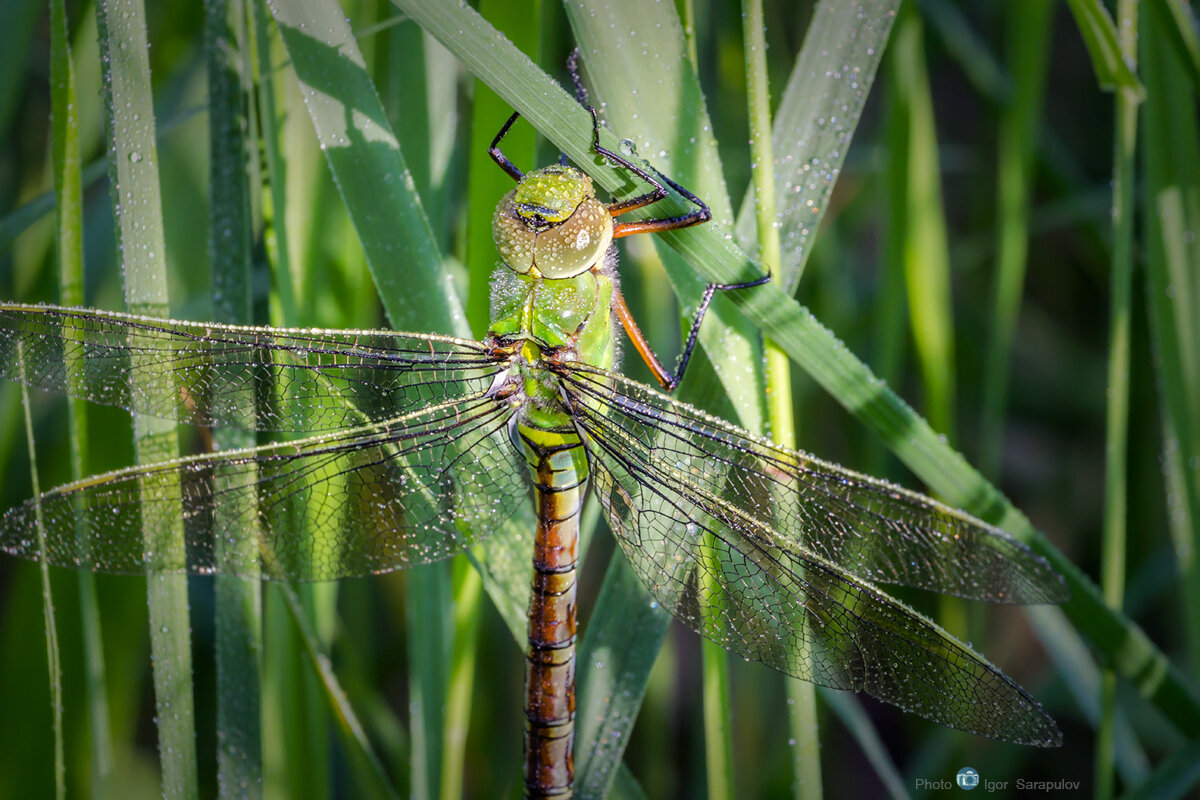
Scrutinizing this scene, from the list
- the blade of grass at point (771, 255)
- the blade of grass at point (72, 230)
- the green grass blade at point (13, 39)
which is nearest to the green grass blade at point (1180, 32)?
the blade of grass at point (771, 255)

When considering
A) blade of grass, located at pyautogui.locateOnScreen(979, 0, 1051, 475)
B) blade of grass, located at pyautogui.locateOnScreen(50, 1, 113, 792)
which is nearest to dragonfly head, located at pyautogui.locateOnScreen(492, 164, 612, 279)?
blade of grass, located at pyautogui.locateOnScreen(50, 1, 113, 792)

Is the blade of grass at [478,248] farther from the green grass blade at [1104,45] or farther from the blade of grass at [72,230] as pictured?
the green grass blade at [1104,45]

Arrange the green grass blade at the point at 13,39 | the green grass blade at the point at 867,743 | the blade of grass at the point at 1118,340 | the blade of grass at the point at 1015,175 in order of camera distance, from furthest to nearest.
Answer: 1. the blade of grass at the point at 1015,175
2. the green grass blade at the point at 13,39
3. the green grass blade at the point at 867,743
4. the blade of grass at the point at 1118,340

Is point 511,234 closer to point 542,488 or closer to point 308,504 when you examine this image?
point 542,488

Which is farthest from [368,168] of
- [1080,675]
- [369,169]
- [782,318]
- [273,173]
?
[1080,675]

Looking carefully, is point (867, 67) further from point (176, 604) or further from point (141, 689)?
point (141, 689)

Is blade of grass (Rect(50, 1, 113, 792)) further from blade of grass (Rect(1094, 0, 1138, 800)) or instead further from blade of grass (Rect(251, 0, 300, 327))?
blade of grass (Rect(1094, 0, 1138, 800))
